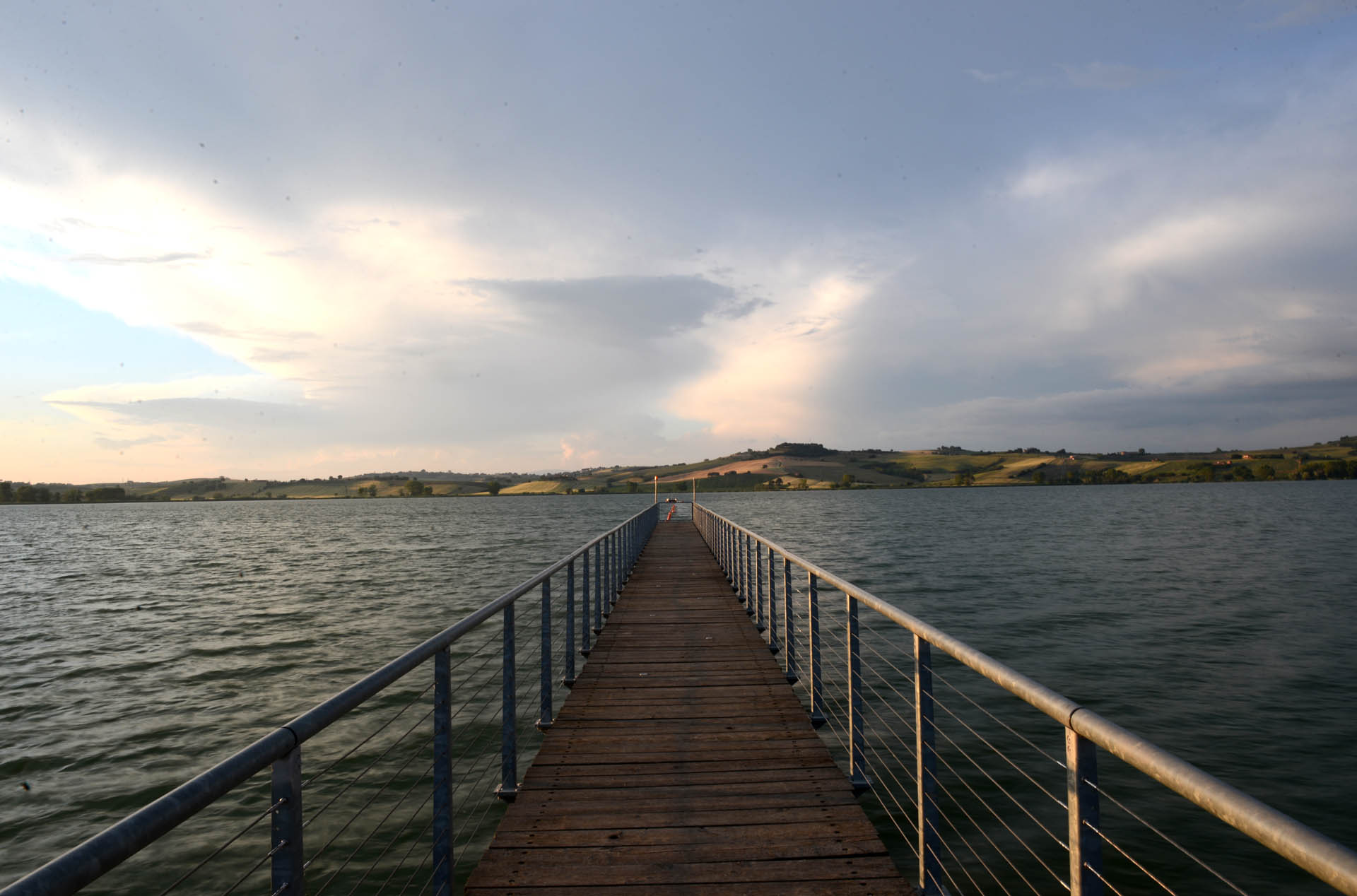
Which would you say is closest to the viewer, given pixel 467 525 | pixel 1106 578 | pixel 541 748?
pixel 541 748

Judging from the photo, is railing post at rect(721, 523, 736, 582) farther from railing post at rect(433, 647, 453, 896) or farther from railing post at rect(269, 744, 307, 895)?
railing post at rect(269, 744, 307, 895)

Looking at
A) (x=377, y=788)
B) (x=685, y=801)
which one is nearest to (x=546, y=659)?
(x=685, y=801)

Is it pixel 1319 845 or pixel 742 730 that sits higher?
pixel 1319 845

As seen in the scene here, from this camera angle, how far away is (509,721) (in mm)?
4027

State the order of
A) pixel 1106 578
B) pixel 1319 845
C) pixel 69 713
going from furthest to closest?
pixel 1106 578 < pixel 69 713 < pixel 1319 845

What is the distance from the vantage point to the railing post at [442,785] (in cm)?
283

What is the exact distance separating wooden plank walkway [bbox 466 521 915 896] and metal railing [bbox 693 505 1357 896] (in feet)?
1.02

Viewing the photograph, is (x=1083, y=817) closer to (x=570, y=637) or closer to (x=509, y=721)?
(x=509, y=721)

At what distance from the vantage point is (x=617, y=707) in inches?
209

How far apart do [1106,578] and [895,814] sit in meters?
19.5

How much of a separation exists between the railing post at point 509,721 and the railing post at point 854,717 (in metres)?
1.92

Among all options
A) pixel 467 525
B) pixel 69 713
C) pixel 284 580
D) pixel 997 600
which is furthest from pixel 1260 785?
pixel 467 525

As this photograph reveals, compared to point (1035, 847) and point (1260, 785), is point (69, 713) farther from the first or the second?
point (1260, 785)

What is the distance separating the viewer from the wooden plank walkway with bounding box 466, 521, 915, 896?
2.99 meters
